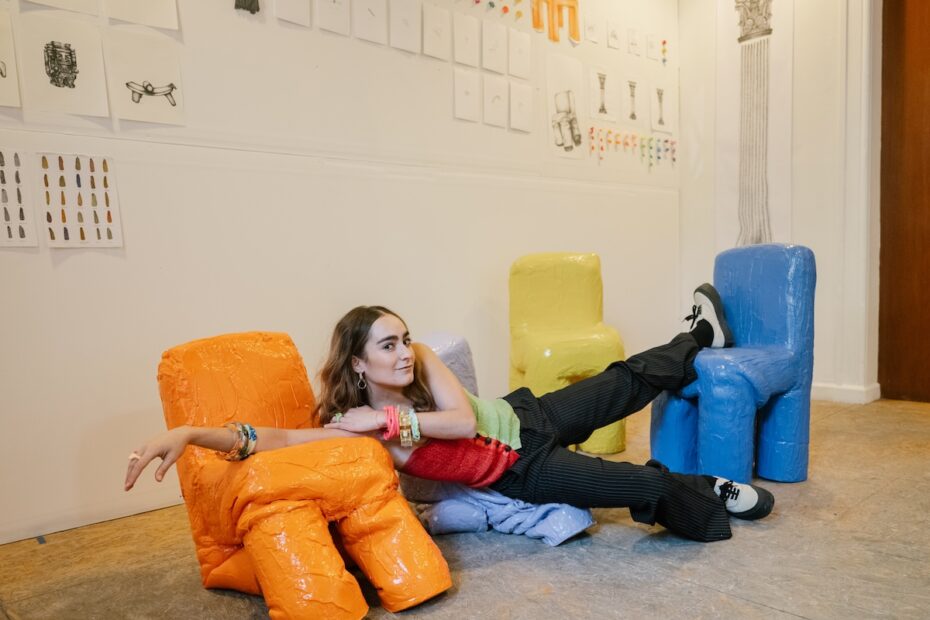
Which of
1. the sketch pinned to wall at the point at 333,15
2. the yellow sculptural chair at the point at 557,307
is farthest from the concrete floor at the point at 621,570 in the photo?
the sketch pinned to wall at the point at 333,15

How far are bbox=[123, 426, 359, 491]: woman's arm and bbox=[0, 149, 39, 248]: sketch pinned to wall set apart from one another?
3.56 ft

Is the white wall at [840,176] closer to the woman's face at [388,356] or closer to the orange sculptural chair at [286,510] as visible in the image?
the woman's face at [388,356]

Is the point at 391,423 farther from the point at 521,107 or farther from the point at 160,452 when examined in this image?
the point at 521,107

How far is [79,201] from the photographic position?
2.29 metres

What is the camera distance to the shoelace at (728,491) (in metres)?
2.09

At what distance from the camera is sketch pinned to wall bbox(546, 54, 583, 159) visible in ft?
12.1

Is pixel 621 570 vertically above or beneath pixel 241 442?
beneath

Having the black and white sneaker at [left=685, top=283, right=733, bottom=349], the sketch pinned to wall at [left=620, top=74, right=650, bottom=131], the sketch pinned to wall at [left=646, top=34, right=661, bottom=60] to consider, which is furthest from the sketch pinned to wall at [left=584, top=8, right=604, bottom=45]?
the black and white sneaker at [left=685, top=283, right=733, bottom=349]

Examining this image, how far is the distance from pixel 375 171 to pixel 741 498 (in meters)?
1.92

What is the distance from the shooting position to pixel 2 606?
1.79 meters

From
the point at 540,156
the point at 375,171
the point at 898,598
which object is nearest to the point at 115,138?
the point at 375,171

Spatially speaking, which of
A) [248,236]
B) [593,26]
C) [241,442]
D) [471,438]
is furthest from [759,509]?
[593,26]

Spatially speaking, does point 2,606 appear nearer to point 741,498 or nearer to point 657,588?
point 657,588

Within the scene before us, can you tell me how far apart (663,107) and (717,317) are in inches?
85.3
